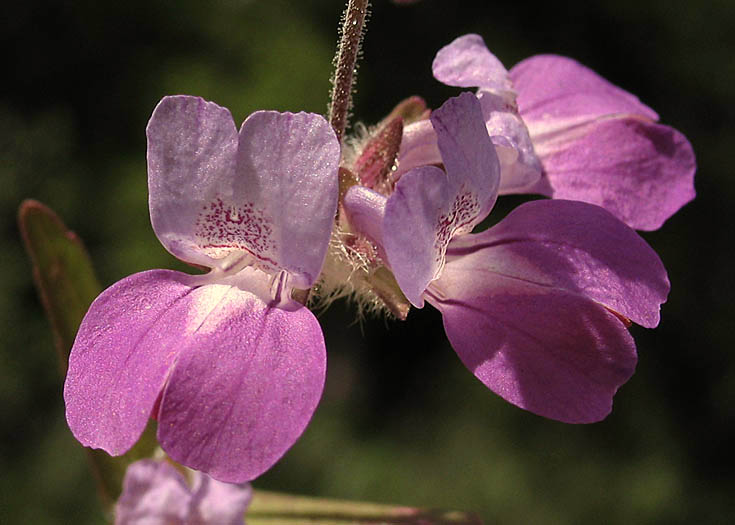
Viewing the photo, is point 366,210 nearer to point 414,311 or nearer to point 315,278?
point 315,278

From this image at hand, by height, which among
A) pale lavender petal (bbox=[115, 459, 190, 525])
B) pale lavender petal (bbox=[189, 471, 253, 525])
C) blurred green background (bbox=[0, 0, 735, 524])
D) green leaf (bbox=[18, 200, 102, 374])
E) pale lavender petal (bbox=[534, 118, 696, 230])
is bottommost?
blurred green background (bbox=[0, 0, 735, 524])

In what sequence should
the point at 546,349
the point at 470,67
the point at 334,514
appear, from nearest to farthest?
the point at 546,349
the point at 470,67
the point at 334,514

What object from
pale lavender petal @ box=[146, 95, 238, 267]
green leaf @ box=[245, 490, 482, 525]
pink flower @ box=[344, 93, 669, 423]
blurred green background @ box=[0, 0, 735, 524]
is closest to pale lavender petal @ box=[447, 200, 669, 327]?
pink flower @ box=[344, 93, 669, 423]

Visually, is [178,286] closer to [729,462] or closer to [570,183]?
[570,183]

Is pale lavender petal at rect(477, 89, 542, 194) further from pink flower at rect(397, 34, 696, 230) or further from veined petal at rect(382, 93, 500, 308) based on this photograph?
veined petal at rect(382, 93, 500, 308)

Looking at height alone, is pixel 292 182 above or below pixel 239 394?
above

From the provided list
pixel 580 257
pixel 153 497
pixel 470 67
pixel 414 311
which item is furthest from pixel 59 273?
pixel 414 311
